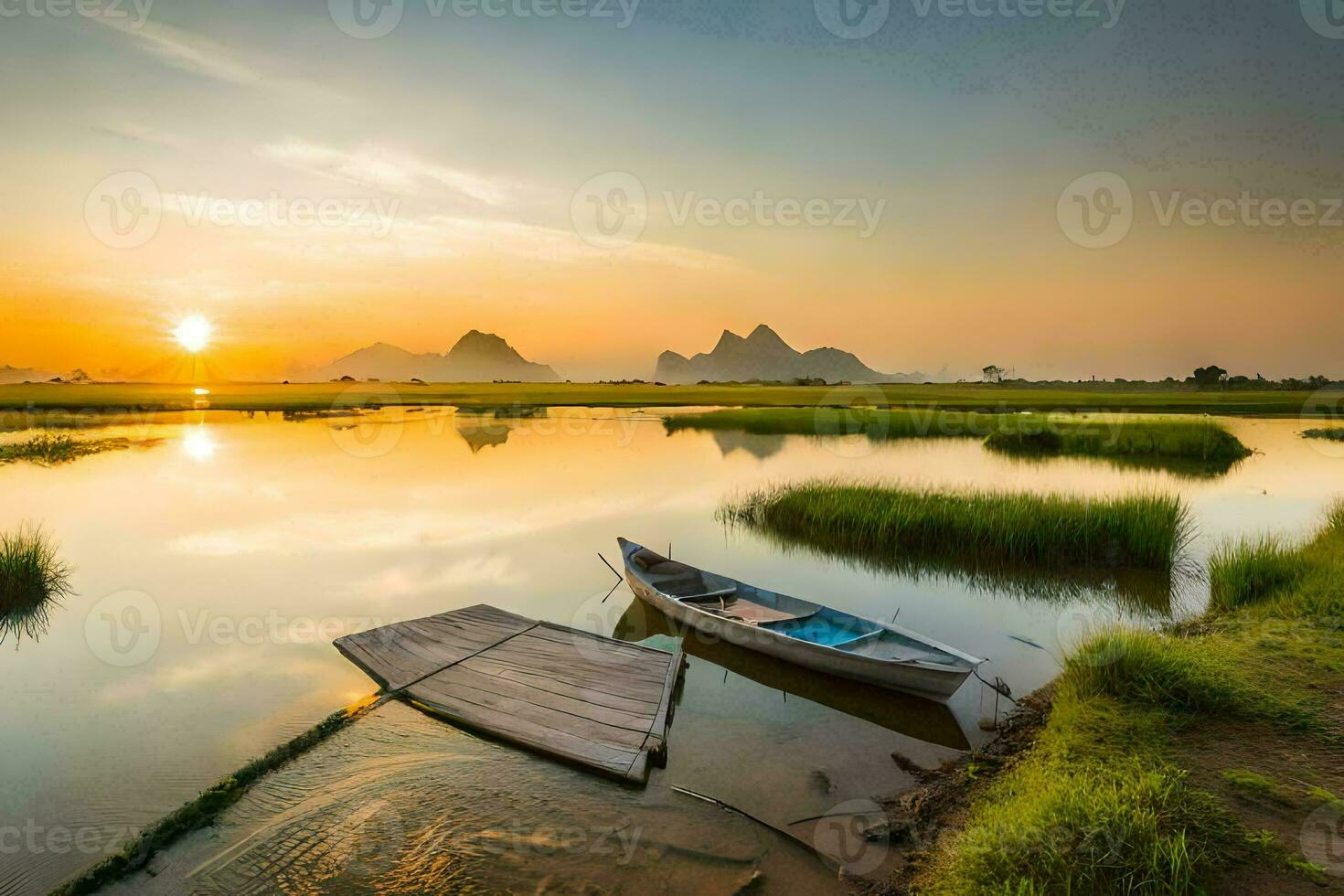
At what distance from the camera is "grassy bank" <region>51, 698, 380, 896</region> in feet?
17.9

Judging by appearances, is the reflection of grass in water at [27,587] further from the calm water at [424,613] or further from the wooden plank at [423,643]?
the wooden plank at [423,643]

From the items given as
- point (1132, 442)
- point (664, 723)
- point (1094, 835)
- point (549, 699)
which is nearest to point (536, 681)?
point (549, 699)

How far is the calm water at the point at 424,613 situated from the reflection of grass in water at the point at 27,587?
34 centimetres

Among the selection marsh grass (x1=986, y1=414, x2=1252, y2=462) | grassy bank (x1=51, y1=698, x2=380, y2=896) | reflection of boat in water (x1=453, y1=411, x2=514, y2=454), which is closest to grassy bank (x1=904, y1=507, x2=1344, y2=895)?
grassy bank (x1=51, y1=698, x2=380, y2=896)

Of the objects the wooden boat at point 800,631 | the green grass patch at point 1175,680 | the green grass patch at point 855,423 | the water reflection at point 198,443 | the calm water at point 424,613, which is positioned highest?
the green grass patch at point 855,423

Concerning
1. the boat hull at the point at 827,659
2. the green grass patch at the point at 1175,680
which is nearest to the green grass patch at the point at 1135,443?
the green grass patch at the point at 1175,680

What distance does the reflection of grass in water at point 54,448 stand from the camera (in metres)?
31.1

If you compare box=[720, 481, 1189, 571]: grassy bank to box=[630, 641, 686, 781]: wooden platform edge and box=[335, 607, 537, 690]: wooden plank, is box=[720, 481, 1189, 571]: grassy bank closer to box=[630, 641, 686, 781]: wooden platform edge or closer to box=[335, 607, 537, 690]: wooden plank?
box=[630, 641, 686, 781]: wooden platform edge

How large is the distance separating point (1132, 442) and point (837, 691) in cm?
3373

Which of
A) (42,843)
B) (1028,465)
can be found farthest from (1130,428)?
(42,843)

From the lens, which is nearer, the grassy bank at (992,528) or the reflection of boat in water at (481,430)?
the grassy bank at (992,528)

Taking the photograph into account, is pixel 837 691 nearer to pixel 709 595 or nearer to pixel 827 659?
pixel 827 659

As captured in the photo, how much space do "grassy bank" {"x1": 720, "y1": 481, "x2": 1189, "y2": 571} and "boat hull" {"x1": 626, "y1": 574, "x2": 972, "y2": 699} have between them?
22.3 feet

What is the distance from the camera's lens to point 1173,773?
5898 mm
